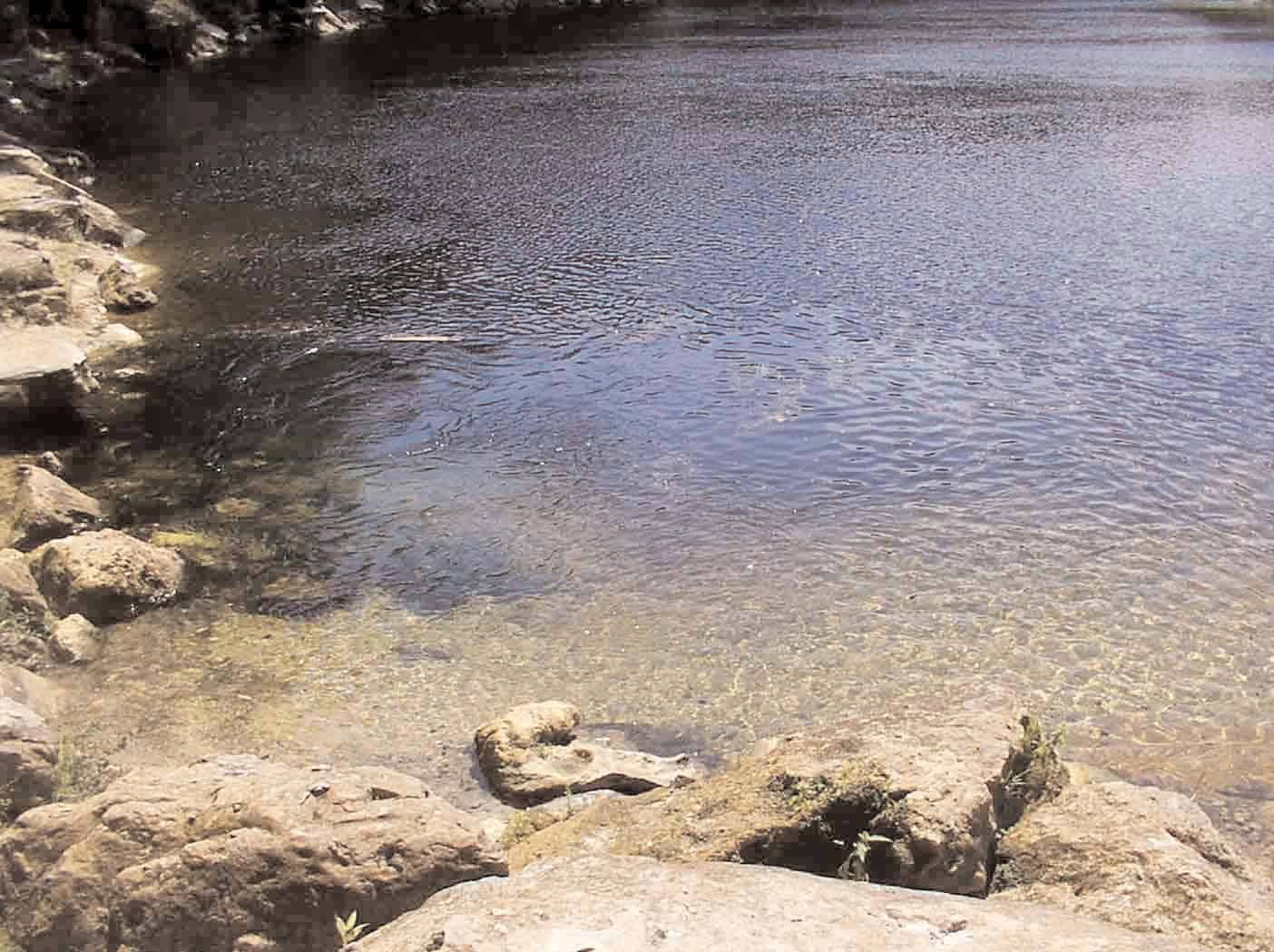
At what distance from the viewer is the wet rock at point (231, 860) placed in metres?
5.77

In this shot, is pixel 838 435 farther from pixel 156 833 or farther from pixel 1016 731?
pixel 156 833

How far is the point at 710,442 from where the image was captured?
564 inches

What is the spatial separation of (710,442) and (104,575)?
648 centimetres

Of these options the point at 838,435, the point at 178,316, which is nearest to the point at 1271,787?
the point at 838,435

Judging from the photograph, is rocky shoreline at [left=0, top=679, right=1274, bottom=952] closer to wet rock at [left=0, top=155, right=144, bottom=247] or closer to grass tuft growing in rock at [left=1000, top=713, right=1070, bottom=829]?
grass tuft growing in rock at [left=1000, top=713, right=1070, bottom=829]

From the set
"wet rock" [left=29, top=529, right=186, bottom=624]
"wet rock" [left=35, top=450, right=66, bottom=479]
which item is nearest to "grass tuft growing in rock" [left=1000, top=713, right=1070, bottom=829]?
"wet rock" [left=29, top=529, right=186, bottom=624]

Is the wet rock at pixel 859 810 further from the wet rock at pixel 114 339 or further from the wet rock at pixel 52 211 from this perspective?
the wet rock at pixel 52 211

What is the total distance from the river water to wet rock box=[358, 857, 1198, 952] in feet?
8.11

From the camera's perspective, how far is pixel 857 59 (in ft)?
153

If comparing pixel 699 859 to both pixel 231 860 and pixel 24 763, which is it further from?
pixel 24 763

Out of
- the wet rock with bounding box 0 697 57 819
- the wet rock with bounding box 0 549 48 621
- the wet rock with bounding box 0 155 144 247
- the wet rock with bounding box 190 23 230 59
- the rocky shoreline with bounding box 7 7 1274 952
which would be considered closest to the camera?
the rocky shoreline with bounding box 7 7 1274 952

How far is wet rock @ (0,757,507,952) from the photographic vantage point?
227 inches

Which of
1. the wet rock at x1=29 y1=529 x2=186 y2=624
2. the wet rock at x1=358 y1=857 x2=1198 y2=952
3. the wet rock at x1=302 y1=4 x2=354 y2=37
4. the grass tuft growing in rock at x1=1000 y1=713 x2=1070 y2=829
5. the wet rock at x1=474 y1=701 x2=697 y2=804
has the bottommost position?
the wet rock at x1=474 y1=701 x2=697 y2=804

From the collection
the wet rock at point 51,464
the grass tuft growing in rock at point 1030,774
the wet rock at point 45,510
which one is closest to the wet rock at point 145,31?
the wet rock at point 51,464
